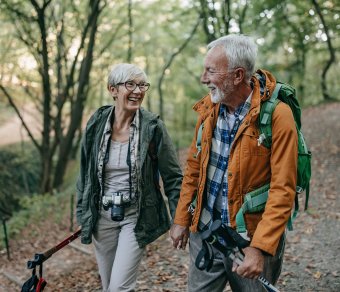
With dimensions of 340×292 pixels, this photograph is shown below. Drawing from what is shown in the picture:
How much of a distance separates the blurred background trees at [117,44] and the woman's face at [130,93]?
6.39m

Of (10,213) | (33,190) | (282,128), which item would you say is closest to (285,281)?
(282,128)

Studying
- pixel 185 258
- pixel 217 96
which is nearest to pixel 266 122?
pixel 217 96

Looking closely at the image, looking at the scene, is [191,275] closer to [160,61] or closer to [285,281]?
[285,281]

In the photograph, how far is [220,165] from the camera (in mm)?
2582

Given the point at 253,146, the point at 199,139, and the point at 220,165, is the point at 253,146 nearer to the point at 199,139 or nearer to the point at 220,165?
the point at 220,165

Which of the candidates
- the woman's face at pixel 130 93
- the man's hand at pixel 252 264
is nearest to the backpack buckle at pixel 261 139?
the man's hand at pixel 252 264

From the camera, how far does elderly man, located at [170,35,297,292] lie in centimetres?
222

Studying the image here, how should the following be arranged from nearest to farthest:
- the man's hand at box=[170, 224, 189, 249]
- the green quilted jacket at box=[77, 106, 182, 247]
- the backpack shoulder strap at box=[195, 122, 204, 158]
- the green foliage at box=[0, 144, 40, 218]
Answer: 1. the backpack shoulder strap at box=[195, 122, 204, 158]
2. the man's hand at box=[170, 224, 189, 249]
3. the green quilted jacket at box=[77, 106, 182, 247]
4. the green foliage at box=[0, 144, 40, 218]

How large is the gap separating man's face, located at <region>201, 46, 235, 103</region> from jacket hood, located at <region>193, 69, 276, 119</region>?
0.16m

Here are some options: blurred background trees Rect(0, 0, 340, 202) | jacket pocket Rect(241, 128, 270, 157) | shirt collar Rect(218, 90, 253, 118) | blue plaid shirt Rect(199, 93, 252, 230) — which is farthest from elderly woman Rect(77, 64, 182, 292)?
blurred background trees Rect(0, 0, 340, 202)

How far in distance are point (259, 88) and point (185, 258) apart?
3796 mm

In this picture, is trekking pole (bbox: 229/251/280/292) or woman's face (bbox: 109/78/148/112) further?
woman's face (bbox: 109/78/148/112)

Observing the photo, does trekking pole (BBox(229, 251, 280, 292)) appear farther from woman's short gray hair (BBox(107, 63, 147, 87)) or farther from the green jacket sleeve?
woman's short gray hair (BBox(107, 63, 147, 87))

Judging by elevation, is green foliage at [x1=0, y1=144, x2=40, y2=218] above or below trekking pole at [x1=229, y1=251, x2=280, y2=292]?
below
